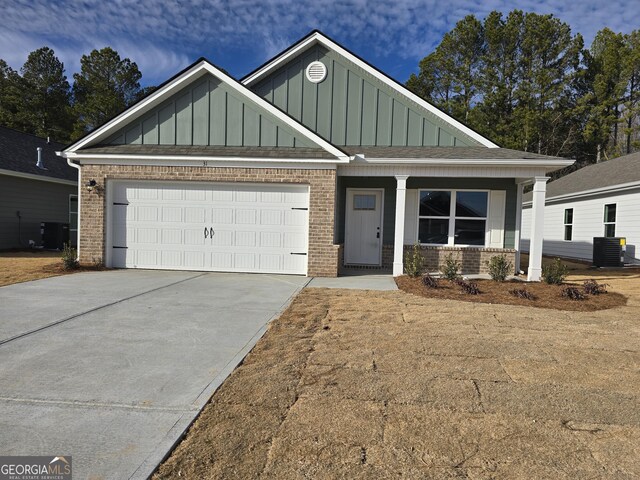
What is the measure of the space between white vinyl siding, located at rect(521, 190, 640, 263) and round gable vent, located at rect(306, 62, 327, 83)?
11.4 meters

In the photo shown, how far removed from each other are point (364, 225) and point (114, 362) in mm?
8767

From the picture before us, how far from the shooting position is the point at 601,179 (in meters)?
16.8

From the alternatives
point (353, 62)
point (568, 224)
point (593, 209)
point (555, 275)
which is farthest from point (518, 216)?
point (568, 224)

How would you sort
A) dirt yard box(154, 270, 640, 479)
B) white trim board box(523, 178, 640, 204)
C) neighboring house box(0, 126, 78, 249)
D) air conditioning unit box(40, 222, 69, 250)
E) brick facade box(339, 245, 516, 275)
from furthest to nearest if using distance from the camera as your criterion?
air conditioning unit box(40, 222, 69, 250) → neighboring house box(0, 126, 78, 249) → white trim board box(523, 178, 640, 204) → brick facade box(339, 245, 516, 275) → dirt yard box(154, 270, 640, 479)

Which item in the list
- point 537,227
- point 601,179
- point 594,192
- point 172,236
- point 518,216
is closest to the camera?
point 537,227

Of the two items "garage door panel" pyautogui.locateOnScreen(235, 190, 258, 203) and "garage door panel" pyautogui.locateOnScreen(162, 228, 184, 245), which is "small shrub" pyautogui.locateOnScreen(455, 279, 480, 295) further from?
"garage door panel" pyautogui.locateOnScreen(162, 228, 184, 245)

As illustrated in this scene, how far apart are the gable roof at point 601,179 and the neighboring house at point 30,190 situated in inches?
826

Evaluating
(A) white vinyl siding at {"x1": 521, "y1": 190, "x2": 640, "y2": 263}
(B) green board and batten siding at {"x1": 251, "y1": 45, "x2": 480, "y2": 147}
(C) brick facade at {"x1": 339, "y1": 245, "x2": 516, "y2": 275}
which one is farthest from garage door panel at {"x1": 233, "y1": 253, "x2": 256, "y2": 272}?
(A) white vinyl siding at {"x1": 521, "y1": 190, "x2": 640, "y2": 263}

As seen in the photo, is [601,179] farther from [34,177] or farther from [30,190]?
[30,190]

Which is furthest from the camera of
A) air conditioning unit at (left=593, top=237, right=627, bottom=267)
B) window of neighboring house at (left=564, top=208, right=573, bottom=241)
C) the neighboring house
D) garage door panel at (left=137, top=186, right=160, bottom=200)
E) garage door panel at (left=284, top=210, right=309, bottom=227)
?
window of neighboring house at (left=564, top=208, right=573, bottom=241)

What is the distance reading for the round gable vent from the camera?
1227 centimetres

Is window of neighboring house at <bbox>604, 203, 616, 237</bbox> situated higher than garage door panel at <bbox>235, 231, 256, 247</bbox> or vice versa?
window of neighboring house at <bbox>604, 203, 616, 237</bbox>

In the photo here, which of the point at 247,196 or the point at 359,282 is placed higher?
the point at 247,196

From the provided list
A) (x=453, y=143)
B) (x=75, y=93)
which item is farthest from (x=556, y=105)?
(x=75, y=93)
